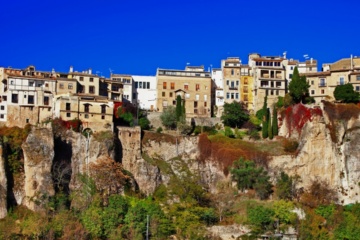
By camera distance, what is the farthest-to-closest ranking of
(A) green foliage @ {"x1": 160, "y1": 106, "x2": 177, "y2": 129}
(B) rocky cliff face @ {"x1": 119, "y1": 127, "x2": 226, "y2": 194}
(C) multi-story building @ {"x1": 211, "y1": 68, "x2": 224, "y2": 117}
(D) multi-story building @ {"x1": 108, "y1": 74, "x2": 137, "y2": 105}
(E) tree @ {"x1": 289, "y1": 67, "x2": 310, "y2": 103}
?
(C) multi-story building @ {"x1": 211, "y1": 68, "x2": 224, "y2": 117}
(D) multi-story building @ {"x1": 108, "y1": 74, "x2": 137, "y2": 105}
(E) tree @ {"x1": 289, "y1": 67, "x2": 310, "y2": 103}
(A) green foliage @ {"x1": 160, "y1": 106, "x2": 177, "y2": 129}
(B) rocky cliff face @ {"x1": 119, "y1": 127, "x2": 226, "y2": 194}

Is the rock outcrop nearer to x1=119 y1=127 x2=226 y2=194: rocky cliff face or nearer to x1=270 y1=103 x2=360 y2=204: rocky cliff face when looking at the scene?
x1=119 y1=127 x2=226 y2=194: rocky cliff face

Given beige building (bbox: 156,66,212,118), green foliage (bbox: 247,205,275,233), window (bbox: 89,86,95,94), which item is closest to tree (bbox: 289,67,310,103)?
beige building (bbox: 156,66,212,118)

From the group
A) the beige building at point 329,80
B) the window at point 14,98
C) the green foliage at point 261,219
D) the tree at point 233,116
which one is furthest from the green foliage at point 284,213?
the window at point 14,98

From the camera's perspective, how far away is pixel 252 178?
265 ft

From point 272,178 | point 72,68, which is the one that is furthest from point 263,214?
point 72,68

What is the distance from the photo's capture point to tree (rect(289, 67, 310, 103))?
95312mm

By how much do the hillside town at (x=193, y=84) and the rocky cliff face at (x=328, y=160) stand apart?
9566mm

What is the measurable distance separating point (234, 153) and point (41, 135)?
21.1 meters

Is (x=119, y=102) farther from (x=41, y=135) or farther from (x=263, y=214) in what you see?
(x=263, y=214)

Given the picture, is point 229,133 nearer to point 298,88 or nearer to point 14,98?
point 298,88


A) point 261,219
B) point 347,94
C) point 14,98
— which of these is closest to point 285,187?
point 261,219

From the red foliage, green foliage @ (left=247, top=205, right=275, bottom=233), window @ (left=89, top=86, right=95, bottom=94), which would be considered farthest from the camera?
window @ (left=89, top=86, right=95, bottom=94)

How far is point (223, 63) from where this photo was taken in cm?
10800

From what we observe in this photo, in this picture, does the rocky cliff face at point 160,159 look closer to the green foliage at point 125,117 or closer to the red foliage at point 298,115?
the green foliage at point 125,117
